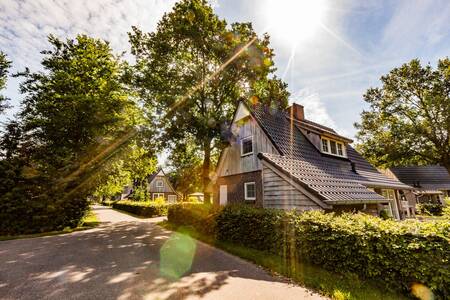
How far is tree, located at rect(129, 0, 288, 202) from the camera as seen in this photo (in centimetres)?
1880

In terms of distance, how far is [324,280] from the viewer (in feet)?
19.7

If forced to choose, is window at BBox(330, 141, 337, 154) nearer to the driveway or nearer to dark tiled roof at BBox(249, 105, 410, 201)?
dark tiled roof at BBox(249, 105, 410, 201)

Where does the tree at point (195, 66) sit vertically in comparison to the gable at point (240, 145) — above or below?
above

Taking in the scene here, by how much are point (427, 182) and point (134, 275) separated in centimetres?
5266

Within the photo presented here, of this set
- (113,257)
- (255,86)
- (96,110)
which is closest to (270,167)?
(113,257)

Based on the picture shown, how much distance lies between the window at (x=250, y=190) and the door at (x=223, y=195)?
235 centimetres

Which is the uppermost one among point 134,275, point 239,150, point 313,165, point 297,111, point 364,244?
point 297,111

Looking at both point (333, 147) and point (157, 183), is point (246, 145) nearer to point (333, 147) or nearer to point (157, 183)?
point (333, 147)

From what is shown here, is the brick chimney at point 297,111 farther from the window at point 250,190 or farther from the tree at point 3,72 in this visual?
the tree at point 3,72

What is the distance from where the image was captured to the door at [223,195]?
16.9 meters

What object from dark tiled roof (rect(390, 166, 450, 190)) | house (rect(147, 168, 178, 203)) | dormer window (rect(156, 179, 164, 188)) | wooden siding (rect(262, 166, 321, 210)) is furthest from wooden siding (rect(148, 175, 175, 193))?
dark tiled roof (rect(390, 166, 450, 190))

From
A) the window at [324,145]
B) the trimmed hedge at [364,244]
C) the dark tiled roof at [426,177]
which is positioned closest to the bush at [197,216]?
the trimmed hedge at [364,244]

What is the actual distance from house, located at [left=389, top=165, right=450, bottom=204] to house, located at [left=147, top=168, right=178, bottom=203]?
1797 inches

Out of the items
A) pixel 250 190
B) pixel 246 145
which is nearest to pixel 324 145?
pixel 246 145
